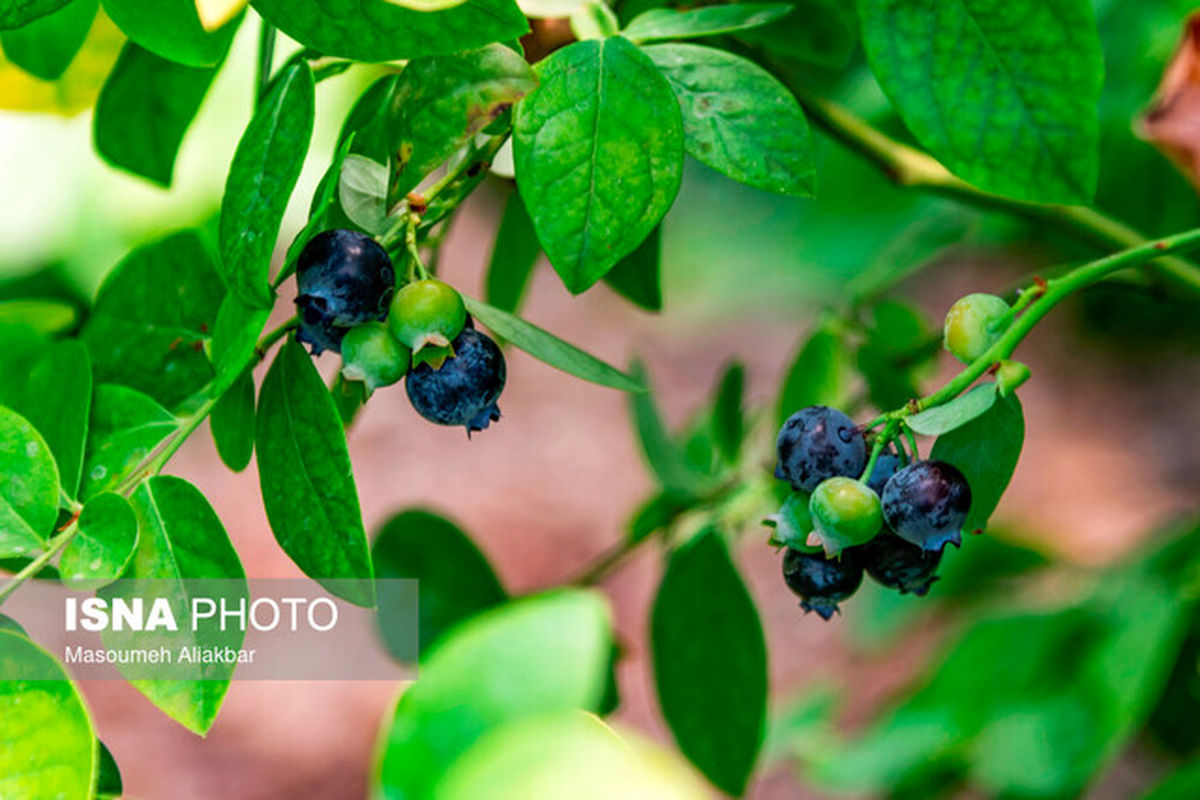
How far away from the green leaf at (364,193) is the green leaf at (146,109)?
0.76 feet

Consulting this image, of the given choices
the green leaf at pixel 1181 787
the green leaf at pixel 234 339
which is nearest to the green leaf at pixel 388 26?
the green leaf at pixel 234 339

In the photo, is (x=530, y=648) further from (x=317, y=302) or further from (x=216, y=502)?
(x=216, y=502)

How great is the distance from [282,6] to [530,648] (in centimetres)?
23

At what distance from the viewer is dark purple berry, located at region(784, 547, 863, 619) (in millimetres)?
478

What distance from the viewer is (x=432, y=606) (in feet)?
2.98

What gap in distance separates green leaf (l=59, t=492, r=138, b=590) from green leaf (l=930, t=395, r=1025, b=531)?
31 cm

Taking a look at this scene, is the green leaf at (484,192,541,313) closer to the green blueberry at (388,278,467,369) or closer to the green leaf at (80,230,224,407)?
the green leaf at (80,230,224,407)

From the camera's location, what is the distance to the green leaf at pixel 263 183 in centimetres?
44

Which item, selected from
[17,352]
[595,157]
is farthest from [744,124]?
[17,352]

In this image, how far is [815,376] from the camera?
0.89 meters

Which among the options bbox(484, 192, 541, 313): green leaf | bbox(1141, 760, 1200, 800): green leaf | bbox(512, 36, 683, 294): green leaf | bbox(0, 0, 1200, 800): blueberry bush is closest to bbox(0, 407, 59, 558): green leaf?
bbox(0, 0, 1200, 800): blueberry bush

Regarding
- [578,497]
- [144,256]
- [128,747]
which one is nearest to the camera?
[144,256]

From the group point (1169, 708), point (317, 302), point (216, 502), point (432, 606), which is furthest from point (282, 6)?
point (216, 502)

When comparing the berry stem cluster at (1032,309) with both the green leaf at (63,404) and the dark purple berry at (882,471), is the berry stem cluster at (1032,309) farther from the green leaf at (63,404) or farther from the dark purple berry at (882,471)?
the green leaf at (63,404)
